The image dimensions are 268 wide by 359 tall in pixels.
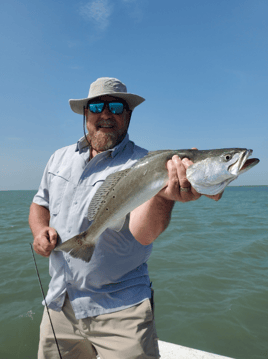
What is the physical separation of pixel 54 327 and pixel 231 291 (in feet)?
15.9

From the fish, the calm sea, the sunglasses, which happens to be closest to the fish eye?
the fish

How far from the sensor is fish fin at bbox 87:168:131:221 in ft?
6.77

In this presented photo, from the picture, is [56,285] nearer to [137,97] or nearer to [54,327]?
[54,327]

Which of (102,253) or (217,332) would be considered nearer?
(102,253)

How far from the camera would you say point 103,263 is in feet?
7.16

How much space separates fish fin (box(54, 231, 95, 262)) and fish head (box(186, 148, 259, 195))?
985 millimetres

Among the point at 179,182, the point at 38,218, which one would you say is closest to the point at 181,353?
the point at 38,218

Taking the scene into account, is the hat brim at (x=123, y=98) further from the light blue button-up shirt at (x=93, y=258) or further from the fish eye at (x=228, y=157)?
the fish eye at (x=228, y=157)

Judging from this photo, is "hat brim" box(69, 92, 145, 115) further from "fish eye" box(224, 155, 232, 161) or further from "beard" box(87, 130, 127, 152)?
"fish eye" box(224, 155, 232, 161)

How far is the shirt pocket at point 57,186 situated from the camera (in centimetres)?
251

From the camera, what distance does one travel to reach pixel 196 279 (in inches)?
255

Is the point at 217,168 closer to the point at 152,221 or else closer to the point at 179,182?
the point at 179,182

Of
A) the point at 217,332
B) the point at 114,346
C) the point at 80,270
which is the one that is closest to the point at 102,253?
the point at 80,270

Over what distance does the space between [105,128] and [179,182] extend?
1.23m
